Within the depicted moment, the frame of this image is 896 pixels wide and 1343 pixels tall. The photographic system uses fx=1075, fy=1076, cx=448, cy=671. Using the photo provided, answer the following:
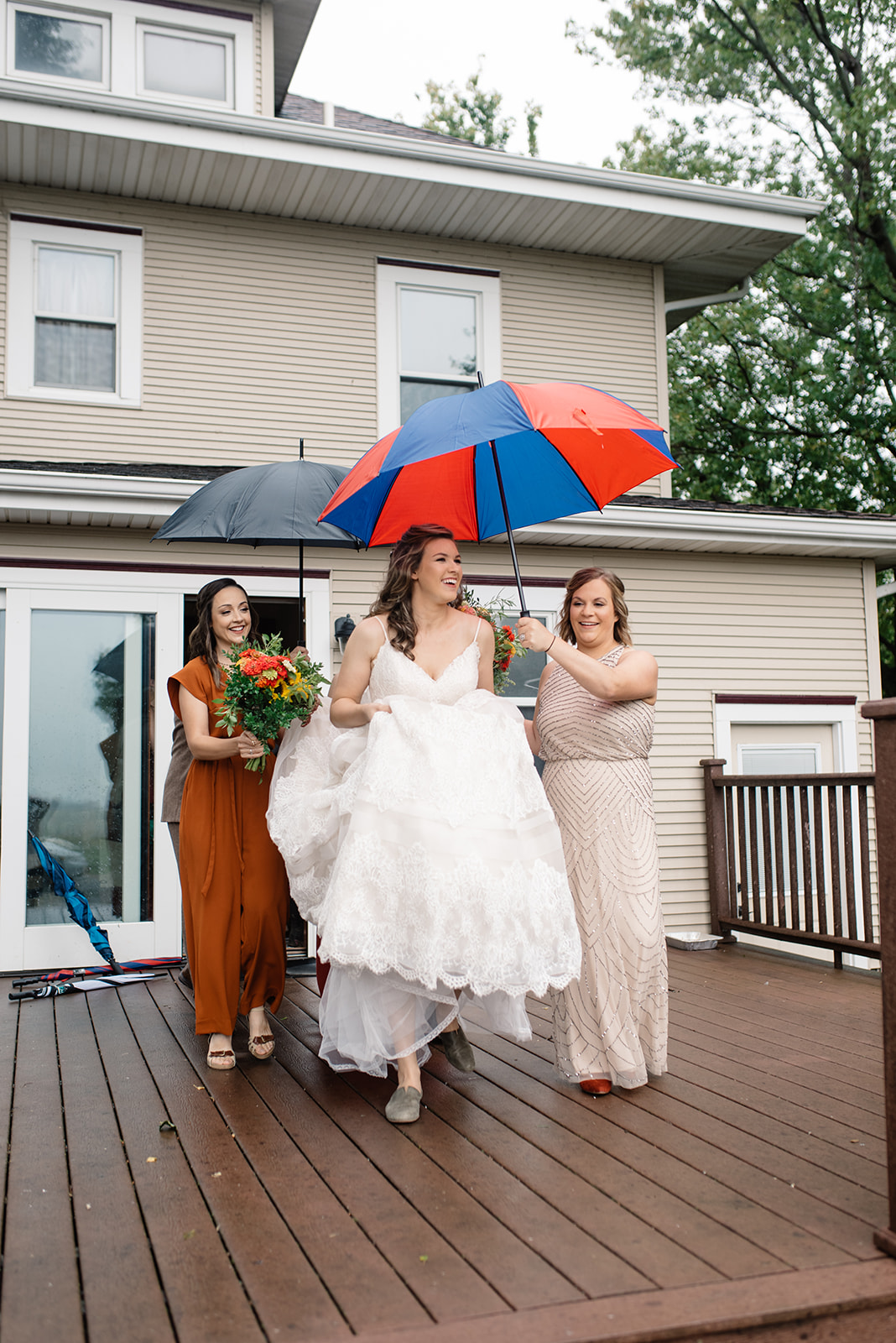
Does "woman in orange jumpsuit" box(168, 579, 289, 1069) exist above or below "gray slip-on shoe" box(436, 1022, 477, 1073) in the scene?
above

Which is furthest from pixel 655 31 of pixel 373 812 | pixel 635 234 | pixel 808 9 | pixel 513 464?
pixel 373 812

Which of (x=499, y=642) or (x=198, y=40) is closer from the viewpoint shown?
(x=499, y=642)

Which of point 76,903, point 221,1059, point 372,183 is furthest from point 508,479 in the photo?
point 372,183

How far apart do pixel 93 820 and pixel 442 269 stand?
205 inches

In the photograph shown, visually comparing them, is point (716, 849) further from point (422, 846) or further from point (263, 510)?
point (422, 846)

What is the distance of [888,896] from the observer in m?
2.48

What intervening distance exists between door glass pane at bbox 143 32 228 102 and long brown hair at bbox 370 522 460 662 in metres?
6.81

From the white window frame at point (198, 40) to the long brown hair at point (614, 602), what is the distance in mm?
6649

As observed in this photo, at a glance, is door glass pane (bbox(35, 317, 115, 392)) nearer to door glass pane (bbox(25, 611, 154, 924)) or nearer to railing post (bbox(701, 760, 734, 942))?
door glass pane (bbox(25, 611, 154, 924))

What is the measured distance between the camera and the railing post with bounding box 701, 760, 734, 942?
7.14 m

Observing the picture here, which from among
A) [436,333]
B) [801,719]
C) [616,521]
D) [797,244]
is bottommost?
[801,719]

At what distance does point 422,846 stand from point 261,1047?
1441mm

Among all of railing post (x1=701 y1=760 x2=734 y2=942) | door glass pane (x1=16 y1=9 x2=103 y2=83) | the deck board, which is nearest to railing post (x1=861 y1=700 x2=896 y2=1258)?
the deck board

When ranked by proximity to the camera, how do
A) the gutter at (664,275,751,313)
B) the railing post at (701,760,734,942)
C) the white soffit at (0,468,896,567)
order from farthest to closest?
the gutter at (664,275,751,313) < the railing post at (701,760,734,942) < the white soffit at (0,468,896,567)
